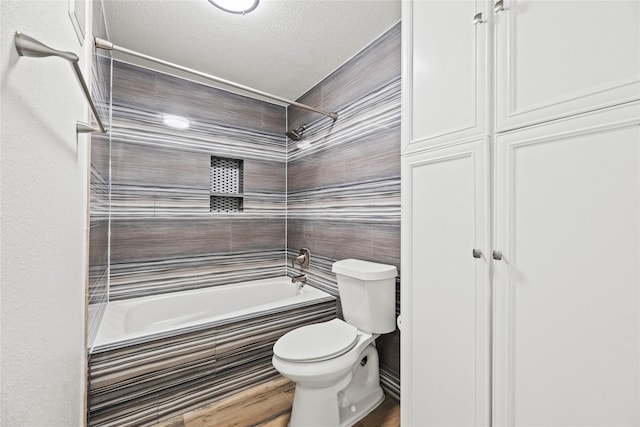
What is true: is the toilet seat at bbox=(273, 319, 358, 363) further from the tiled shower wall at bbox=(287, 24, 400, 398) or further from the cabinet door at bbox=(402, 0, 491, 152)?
the cabinet door at bbox=(402, 0, 491, 152)

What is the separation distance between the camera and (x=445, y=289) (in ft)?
3.52

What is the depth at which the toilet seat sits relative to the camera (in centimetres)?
139

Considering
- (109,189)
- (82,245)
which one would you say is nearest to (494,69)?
(82,245)

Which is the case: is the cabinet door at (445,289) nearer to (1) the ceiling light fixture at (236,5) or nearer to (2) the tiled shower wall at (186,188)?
(1) the ceiling light fixture at (236,5)

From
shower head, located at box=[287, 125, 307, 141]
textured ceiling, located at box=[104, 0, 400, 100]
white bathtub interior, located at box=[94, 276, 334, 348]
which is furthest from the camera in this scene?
shower head, located at box=[287, 125, 307, 141]

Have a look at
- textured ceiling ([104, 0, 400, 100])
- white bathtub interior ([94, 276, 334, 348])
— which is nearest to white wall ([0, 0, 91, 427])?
white bathtub interior ([94, 276, 334, 348])

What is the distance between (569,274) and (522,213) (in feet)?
0.67

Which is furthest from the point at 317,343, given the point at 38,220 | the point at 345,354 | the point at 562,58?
the point at 562,58

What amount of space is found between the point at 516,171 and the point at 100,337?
206cm

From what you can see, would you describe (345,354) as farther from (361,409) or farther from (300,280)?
(300,280)

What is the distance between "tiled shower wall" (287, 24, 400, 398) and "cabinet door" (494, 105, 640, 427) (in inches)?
33.4

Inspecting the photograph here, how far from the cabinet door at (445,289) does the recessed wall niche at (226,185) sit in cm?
187

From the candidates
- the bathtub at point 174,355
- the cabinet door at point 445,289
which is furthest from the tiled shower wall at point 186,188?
the cabinet door at point 445,289

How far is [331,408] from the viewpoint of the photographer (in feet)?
4.72
